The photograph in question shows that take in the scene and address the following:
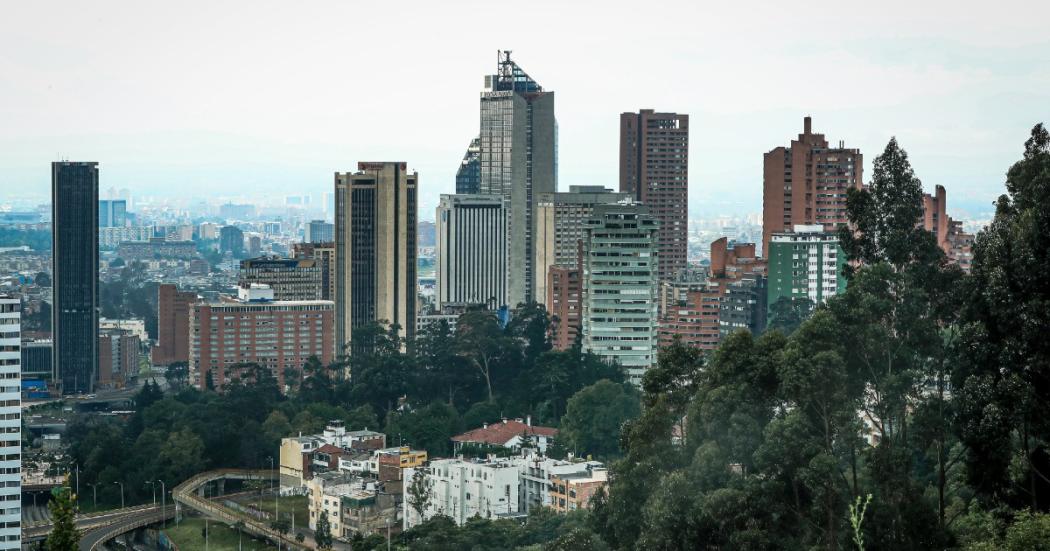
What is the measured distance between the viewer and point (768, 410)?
38.5ft

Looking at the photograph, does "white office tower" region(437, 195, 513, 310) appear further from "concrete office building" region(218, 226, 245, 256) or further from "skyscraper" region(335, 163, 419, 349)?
"concrete office building" region(218, 226, 245, 256)

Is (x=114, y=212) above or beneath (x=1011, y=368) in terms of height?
above

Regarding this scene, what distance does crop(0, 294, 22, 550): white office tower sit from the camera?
749 inches

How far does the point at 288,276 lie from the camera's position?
4450 centimetres

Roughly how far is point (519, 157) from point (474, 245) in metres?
3.12

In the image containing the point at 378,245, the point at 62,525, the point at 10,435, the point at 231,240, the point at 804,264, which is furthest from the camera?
the point at 231,240

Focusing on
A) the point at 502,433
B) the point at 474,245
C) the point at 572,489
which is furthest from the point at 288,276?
the point at 572,489

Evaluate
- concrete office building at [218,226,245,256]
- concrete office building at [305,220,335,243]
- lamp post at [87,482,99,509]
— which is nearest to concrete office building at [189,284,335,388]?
lamp post at [87,482,99,509]

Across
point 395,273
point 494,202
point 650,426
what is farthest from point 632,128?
point 650,426

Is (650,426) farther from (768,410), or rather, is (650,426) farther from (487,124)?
(487,124)

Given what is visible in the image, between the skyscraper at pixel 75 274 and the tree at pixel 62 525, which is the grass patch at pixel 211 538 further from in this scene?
the skyscraper at pixel 75 274

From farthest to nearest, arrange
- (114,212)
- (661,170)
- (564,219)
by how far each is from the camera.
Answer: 1. (114,212)
2. (661,170)
3. (564,219)

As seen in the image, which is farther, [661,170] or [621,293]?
[661,170]

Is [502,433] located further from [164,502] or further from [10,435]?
[10,435]
